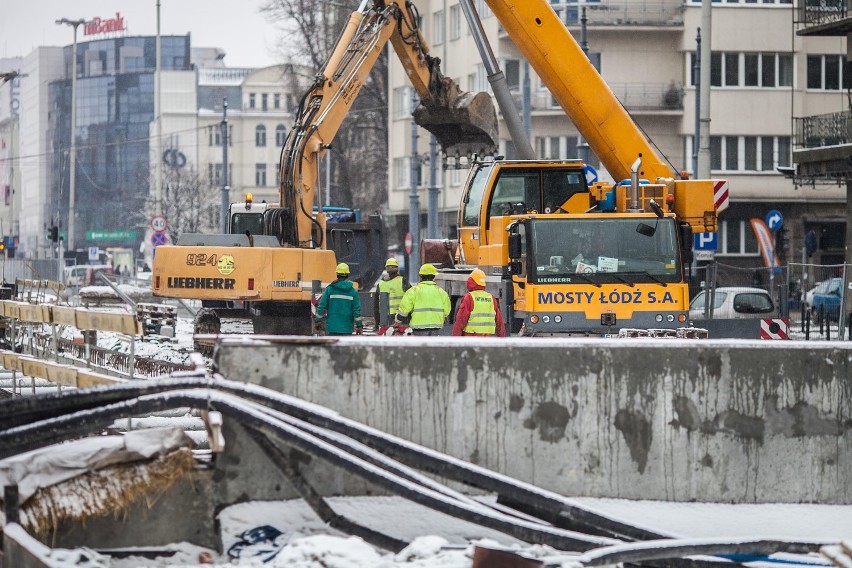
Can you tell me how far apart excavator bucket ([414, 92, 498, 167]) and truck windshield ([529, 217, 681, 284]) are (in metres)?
6.89

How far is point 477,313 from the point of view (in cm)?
1490

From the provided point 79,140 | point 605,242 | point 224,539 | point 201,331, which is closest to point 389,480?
point 224,539

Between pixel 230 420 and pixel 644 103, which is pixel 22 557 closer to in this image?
pixel 230 420

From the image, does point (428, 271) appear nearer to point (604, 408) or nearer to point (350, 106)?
point (350, 106)

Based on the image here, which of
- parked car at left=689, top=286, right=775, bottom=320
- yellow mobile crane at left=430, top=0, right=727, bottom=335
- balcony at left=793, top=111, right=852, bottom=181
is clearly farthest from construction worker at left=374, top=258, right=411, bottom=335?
balcony at left=793, top=111, right=852, bottom=181

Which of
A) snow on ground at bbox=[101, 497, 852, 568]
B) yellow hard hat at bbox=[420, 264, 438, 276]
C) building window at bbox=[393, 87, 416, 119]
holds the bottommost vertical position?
snow on ground at bbox=[101, 497, 852, 568]

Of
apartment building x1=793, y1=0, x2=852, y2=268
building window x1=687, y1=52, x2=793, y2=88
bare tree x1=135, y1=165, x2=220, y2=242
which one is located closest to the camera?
apartment building x1=793, y1=0, x2=852, y2=268

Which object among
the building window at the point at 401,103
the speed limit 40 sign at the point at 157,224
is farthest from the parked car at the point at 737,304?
the building window at the point at 401,103

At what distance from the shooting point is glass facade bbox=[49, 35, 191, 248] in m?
168

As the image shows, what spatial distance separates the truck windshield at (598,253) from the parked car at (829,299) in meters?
15.4

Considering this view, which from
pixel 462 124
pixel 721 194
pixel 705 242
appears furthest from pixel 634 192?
pixel 705 242

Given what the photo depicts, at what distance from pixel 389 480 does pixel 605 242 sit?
27.6 ft

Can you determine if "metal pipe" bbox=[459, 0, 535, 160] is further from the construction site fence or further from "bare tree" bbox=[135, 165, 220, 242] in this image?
"bare tree" bbox=[135, 165, 220, 242]

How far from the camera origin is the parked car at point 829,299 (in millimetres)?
31344
